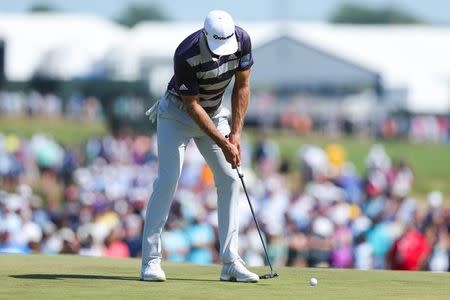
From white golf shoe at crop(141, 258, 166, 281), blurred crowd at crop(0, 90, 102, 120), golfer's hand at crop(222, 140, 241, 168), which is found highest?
golfer's hand at crop(222, 140, 241, 168)

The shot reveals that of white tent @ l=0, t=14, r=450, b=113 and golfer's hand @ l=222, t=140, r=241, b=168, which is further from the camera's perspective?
white tent @ l=0, t=14, r=450, b=113

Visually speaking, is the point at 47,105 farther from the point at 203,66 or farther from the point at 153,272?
the point at 203,66

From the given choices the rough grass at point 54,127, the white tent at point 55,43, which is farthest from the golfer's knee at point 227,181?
the white tent at point 55,43

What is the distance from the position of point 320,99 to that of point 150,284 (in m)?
50.9

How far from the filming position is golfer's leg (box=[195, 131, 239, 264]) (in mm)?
9375

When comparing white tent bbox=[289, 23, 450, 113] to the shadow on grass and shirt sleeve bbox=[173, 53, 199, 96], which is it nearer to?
the shadow on grass

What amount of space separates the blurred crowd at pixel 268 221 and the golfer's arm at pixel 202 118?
255 inches

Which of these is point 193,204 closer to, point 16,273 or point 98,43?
point 16,273

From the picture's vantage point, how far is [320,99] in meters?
59.6

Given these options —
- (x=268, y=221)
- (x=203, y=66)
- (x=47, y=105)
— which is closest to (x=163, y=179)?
(x=203, y=66)

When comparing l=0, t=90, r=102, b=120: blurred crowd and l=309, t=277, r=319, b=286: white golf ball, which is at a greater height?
l=309, t=277, r=319, b=286: white golf ball

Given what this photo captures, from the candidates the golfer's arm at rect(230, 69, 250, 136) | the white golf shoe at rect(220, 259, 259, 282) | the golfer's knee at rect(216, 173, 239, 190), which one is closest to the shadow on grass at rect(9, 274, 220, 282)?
the white golf shoe at rect(220, 259, 259, 282)

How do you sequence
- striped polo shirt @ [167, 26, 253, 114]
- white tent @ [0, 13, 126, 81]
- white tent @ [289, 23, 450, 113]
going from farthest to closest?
white tent @ [0, 13, 126, 81] < white tent @ [289, 23, 450, 113] < striped polo shirt @ [167, 26, 253, 114]

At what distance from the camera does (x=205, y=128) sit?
9.05m
